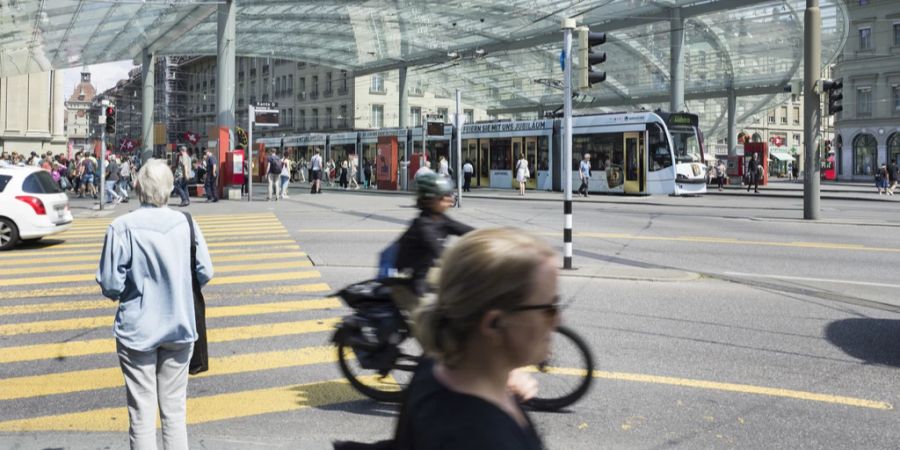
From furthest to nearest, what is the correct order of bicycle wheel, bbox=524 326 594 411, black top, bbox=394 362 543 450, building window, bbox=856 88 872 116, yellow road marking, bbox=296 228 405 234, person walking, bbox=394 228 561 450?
building window, bbox=856 88 872 116 < yellow road marking, bbox=296 228 405 234 < bicycle wheel, bbox=524 326 594 411 < person walking, bbox=394 228 561 450 < black top, bbox=394 362 543 450

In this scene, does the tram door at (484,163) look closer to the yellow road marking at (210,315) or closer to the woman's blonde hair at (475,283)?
the yellow road marking at (210,315)

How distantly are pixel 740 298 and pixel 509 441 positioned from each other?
8.41 metres

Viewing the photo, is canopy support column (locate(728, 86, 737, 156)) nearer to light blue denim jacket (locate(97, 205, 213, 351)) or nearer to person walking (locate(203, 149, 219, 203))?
person walking (locate(203, 149, 219, 203))

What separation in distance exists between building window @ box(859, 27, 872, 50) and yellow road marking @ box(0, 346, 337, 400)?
68152 mm

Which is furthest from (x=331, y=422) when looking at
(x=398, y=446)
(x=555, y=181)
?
(x=555, y=181)

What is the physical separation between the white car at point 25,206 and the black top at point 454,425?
13.8m

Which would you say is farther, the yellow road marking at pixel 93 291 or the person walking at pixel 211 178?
the person walking at pixel 211 178

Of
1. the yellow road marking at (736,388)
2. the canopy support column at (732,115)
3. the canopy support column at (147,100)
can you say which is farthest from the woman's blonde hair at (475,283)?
the canopy support column at (732,115)

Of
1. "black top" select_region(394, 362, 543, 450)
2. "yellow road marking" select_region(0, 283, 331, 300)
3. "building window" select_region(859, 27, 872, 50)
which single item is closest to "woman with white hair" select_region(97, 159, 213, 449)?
"black top" select_region(394, 362, 543, 450)

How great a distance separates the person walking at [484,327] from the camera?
154cm

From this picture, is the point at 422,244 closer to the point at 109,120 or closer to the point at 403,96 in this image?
the point at 109,120

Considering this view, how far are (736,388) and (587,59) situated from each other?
7365 millimetres

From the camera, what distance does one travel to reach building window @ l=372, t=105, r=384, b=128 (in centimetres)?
7581

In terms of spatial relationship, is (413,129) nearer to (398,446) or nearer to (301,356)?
(301,356)
